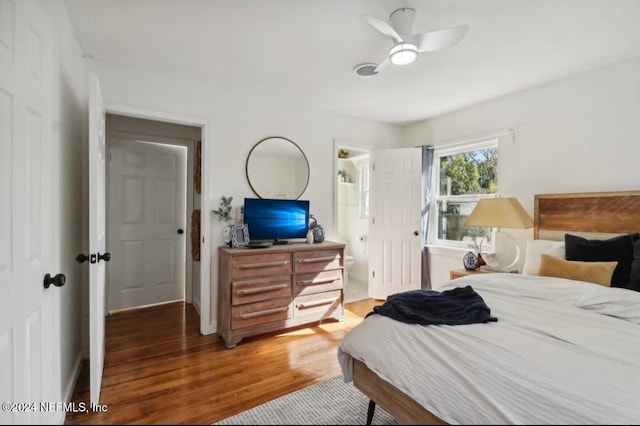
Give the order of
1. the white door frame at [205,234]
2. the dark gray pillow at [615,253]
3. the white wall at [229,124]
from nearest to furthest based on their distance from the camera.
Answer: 1. the dark gray pillow at [615,253]
2. the white wall at [229,124]
3. the white door frame at [205,234]

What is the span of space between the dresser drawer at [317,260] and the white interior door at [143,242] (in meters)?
1.43

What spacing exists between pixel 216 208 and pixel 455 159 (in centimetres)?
299

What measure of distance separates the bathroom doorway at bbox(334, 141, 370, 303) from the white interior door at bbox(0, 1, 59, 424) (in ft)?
13.3

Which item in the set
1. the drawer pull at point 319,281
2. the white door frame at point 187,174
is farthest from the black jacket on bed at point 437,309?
the white door frame at point 187,174

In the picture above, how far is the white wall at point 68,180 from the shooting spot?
159cm

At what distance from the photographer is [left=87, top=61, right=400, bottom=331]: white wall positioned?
8.52ft

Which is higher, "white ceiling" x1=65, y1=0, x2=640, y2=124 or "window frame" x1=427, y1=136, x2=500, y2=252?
"white ceiling" x1=65, y1=0, x2=640, y2=124

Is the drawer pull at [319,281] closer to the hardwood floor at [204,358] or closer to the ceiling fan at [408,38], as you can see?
the hardwood floor at [204,358]

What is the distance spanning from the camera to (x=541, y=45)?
7.22 ft

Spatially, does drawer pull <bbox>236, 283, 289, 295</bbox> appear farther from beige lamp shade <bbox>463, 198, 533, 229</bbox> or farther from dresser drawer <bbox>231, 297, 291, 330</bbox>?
beige lamp shade <bbox>463, 198, 533, 229</bbox>

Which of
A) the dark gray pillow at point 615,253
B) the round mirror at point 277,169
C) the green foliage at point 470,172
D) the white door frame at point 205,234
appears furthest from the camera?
the green foliage at point 470,172

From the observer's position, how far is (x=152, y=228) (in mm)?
3619

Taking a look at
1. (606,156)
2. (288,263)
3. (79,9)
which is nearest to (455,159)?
(606,156)

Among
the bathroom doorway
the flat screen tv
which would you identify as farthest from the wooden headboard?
the bathroom doorway
